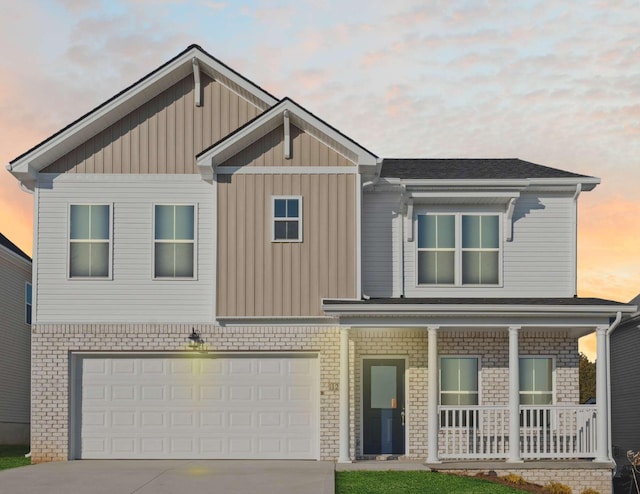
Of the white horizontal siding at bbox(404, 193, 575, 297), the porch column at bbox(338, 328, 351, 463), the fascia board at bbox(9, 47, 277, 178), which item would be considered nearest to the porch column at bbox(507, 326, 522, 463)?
the white horizontal siding at bbox(404, 193, 575, 297)

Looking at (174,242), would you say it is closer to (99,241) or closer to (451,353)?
(99,241)

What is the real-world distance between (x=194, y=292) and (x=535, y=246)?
7691 mm

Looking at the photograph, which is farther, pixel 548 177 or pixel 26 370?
pixel 26 370

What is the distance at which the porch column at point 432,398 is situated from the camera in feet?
65.2

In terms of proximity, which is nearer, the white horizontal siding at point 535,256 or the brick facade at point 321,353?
the brick facade at point 321,353

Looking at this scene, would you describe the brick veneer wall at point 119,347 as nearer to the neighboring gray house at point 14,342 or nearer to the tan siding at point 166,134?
the tan siding at point 166,134

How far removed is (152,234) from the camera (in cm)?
2136

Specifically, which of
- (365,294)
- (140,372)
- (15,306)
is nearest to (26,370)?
(15,306)

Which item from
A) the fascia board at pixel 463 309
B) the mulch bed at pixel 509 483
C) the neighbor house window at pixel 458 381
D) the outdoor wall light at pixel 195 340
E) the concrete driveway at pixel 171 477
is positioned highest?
the fascia board at pixel 463 309

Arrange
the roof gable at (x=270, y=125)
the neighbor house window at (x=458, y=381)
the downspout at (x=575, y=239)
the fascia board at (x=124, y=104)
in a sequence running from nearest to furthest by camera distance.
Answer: the roof gable at (x=270, y=125) → the fascia board at (x=124, y=104) → the neighbor house window at (x=458, y=381) → the downspout at (x=575, y=239)

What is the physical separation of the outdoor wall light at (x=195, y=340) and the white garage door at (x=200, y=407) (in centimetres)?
42

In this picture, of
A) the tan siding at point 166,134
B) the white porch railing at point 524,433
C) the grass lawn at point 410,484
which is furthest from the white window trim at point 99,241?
the white porch railing at point 524,433

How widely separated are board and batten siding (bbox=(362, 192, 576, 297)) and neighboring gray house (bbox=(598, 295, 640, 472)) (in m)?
7.97

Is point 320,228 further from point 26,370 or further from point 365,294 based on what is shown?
point 26,370
